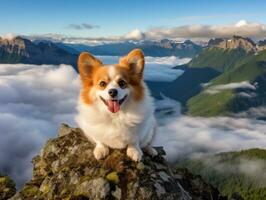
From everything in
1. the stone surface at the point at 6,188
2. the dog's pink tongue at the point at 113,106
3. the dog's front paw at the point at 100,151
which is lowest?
the stone surface at the point at 6,188

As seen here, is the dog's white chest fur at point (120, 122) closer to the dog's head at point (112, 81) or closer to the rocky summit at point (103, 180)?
the dog's head at point (112, 81)

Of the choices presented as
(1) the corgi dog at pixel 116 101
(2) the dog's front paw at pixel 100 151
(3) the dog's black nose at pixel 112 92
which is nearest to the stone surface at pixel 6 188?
(2) the dog's front paw at pixel 100 151

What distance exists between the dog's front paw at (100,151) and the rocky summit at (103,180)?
10.6 inches

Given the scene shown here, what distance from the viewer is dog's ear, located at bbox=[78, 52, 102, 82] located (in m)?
14.6

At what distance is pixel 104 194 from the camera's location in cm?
1516

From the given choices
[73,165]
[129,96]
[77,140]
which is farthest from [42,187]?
[129,96]

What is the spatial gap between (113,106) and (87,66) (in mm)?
1737

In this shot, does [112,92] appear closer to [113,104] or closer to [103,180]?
[113,104]

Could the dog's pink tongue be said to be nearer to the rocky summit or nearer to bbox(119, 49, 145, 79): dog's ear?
bbox(119, 49, 145, 79): dog's ear

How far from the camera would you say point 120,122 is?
48.3 feet

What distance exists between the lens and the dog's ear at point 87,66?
575 inches

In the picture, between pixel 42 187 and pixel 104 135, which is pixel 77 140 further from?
pixel 104 135

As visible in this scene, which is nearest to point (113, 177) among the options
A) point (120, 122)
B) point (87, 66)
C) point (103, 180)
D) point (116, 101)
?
point (103, 180)

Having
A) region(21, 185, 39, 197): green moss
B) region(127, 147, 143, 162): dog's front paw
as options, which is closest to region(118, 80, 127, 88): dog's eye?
region(127, 147, 143, 162): dog's front paw
